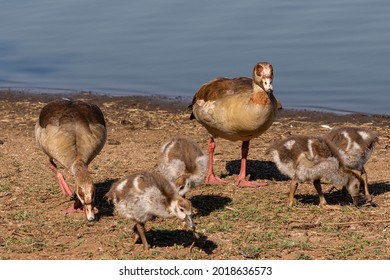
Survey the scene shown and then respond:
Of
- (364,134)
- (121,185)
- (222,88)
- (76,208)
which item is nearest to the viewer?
(121,185)

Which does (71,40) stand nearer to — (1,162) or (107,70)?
(107,70)

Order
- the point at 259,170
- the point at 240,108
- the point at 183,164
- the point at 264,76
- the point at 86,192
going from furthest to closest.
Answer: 1. the point at 259,170
2. the point at 240,108
3. the point at 264,76
4. the point at 183,164
5. the point at 86,192

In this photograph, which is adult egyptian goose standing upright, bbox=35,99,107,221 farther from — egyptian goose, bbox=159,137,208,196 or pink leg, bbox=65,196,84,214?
egyptian goose, bbox=159,137,208,196

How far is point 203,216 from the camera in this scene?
9.50 meters

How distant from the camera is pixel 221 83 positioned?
11734 millimetres

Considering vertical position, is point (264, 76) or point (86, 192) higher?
point (264, 76)

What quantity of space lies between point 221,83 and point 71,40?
10.0m

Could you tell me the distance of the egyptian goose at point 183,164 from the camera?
31.0ft

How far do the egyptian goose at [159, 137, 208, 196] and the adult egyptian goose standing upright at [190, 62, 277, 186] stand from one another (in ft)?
4.00

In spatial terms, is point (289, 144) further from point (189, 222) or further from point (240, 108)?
point (189, 222)

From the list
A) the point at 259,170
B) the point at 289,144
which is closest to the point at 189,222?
the point at 289,144

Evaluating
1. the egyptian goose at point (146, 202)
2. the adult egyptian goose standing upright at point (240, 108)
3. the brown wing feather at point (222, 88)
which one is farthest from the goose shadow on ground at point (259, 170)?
the egyptian goose at point (146, 202)

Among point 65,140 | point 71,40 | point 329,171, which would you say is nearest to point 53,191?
point 65,140

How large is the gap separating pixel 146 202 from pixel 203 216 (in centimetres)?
137
